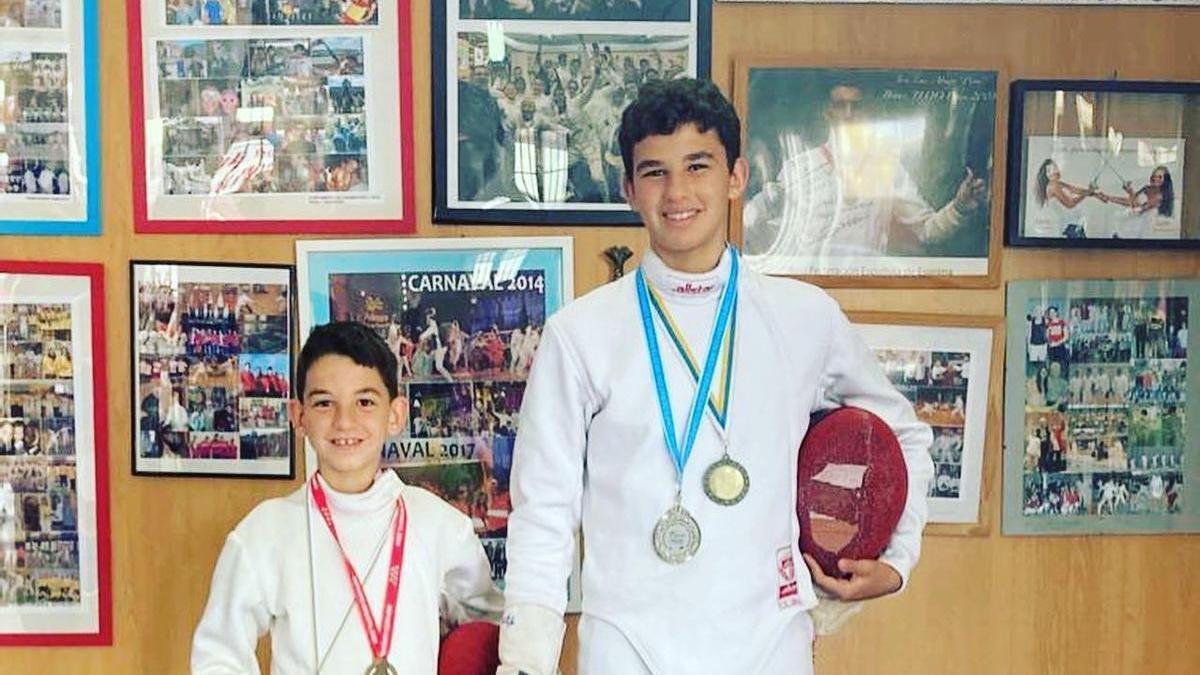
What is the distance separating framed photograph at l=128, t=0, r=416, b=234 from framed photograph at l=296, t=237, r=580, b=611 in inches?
2.6

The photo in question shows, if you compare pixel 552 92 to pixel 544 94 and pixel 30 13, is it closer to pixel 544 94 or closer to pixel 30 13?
pixel 544 94

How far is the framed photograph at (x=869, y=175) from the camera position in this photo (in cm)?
172

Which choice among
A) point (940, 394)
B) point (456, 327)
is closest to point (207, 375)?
point (456, 327)

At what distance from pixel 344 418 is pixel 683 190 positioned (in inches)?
19.9

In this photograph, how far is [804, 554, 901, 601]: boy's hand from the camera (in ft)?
4.25

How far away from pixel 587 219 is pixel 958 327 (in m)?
0.63

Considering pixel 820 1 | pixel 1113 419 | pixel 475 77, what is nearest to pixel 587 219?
pixel 475 77

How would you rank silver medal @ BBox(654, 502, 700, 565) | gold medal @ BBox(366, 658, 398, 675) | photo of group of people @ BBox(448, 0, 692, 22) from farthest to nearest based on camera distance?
photo of group of people @ BBox(448, 0, 692, 22) → gold medal @ BBox(366, 658, 398, 675) → silver medal @ BBox(654, 502, 700, 565)

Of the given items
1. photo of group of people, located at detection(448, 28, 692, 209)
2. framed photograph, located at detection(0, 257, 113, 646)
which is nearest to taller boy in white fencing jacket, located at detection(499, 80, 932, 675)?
photo of group of people, located at detection(448, 28, 692, 209)

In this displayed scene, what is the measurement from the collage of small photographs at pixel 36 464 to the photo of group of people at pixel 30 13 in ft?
1.47

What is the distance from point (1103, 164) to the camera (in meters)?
1.75

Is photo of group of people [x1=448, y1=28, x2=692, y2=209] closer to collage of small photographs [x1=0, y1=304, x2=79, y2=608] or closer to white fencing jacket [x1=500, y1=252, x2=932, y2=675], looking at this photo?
white fencing jacket [x1=500, y1=252, x2=932, y2=675]

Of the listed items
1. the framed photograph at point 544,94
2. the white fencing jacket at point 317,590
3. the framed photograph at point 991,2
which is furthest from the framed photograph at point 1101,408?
the white fencing jacket at point 317,590

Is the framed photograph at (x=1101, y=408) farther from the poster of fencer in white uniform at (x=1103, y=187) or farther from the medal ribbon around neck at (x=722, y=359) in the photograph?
the medal ribbon around neck at (x=722, y=359)
